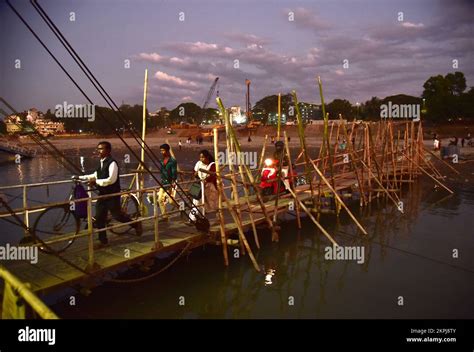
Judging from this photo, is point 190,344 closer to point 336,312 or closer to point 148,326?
point 148,326

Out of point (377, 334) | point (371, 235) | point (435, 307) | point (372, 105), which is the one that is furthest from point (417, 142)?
point (372, 105)

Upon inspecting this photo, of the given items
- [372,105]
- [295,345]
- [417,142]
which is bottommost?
[295,345]

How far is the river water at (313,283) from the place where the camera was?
7891 mm

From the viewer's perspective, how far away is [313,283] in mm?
9398

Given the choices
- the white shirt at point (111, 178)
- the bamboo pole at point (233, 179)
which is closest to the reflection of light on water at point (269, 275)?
the bamboo pole at point (233, 179)

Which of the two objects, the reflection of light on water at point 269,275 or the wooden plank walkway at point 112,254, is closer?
the wooden plank walkway at point 112,254

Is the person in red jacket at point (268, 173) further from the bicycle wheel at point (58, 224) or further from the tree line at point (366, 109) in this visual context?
the tree line at point (366, 109)

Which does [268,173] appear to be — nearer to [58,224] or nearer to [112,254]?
[112,254]

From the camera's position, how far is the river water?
789cm

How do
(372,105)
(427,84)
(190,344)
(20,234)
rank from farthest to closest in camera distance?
1. (372,105)
2. (427,84)
3. (20,234)
4. (190,344)

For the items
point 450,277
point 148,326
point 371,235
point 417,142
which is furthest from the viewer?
point 417,142

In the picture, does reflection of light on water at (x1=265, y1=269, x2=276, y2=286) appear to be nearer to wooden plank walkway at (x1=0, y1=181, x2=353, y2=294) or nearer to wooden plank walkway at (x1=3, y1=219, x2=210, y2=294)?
wooden plank walkway at (x1=0, y1=181, x2=353, y2=294)

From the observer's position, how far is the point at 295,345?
6836 millimetres

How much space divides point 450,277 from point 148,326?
7912mm
